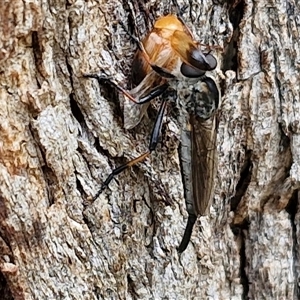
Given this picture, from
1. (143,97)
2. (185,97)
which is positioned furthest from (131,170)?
(185,97)

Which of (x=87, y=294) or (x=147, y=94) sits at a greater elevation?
(x=147, y=94)

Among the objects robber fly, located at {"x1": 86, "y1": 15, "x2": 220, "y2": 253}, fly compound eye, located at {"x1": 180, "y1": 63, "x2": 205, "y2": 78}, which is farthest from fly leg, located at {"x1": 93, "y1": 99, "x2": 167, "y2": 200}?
fly compound eye, located at {"x1": 180, "y1": 63, "x2": 205, "y2": 78}

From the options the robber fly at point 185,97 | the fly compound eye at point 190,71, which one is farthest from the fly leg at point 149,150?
the fly compound eye at point 190,71

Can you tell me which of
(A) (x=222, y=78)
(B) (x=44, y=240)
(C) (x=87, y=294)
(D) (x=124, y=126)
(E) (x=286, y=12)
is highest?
(E) (x=286, y=12)

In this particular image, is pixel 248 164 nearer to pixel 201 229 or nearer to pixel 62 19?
pixel 201 229

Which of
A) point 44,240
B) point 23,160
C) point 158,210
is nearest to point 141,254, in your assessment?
point 158,210

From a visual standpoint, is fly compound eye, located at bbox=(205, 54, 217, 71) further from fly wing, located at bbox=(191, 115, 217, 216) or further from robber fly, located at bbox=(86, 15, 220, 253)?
fly wing, located at bbox=(191, 115, 217, 216)

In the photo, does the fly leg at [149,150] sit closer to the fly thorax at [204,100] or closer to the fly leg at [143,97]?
the fly leg at [143,97]
